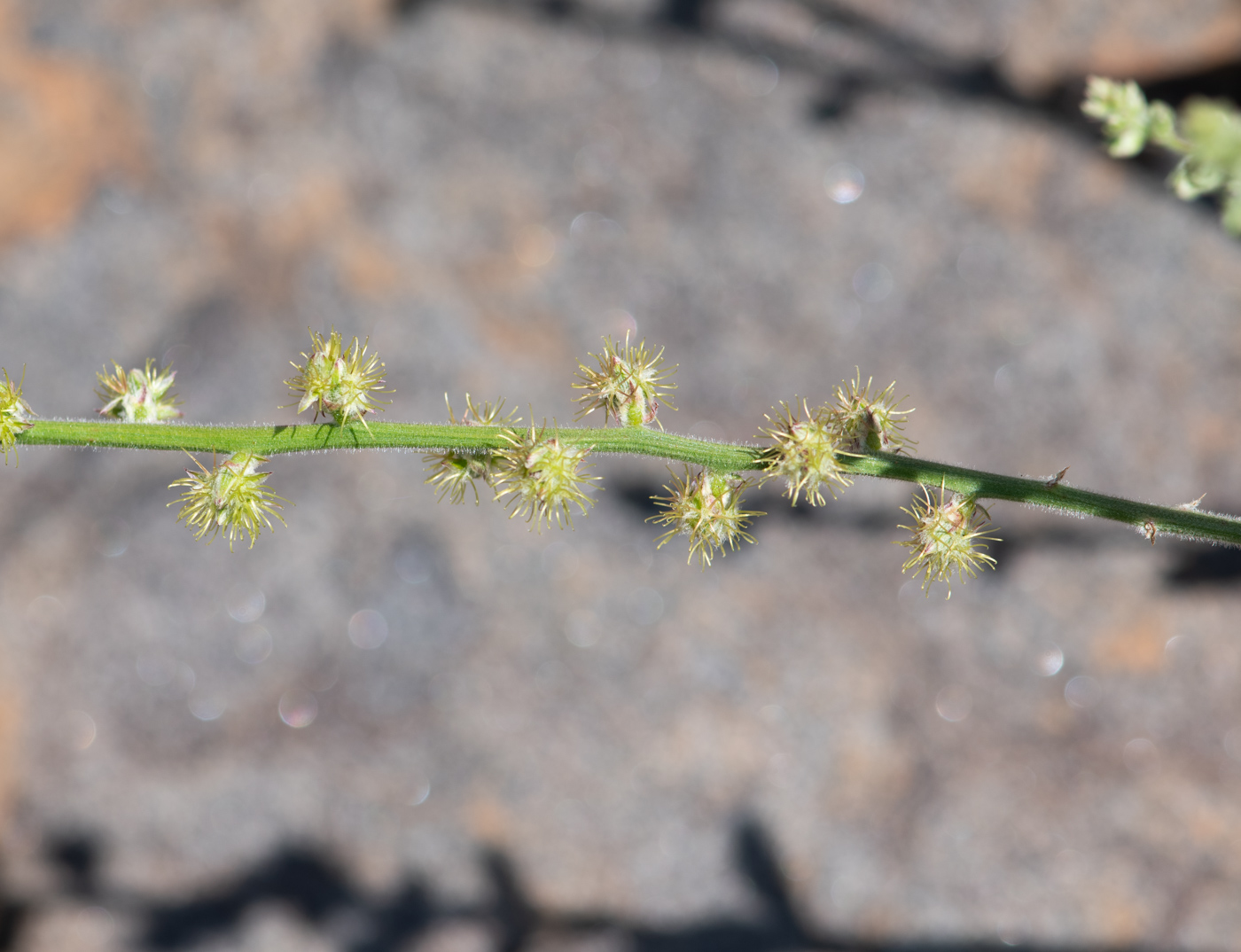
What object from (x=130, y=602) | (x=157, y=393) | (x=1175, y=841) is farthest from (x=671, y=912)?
(x=157, y=393)

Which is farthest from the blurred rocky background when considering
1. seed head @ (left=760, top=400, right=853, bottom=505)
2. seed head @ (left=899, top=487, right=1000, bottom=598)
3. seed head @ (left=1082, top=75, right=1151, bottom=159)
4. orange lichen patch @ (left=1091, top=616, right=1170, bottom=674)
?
seed head @ (left=1082, top=75, right=1151, bottom=159)

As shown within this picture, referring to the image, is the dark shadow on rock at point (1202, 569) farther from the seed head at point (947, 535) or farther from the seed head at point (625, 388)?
the seed head at point (625, 388)

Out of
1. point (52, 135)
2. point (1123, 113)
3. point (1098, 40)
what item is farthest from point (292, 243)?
point (1098, 40)

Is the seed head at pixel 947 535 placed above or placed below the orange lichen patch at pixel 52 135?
below

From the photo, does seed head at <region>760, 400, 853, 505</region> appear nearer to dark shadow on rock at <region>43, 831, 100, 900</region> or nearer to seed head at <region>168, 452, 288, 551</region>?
seed head at <region>168, 452, 288, 551</region>

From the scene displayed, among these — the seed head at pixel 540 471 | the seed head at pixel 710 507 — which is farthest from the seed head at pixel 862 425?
the seed head at pixel 540 471

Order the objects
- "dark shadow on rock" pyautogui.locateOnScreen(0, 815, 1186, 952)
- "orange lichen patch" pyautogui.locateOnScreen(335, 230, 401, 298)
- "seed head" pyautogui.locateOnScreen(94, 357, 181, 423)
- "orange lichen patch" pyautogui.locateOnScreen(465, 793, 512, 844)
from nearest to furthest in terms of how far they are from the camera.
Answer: "seed head" pyautogui.locateOnScreen(94, 357, 181, 423), "dark shadow on rock" pyautogui.locateOnScreen(0, 815, 1186, 952), "orange lichen patch" pyautogui.locateOnScreen(465, 793, 512, 844), "orange lichen patch" pyautogui.locateOnScreen(335, 230, 401, 298)

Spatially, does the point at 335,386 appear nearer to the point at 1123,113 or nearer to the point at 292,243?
the point at 1123,113

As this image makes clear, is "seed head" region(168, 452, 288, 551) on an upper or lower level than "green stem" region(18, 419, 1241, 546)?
lower
